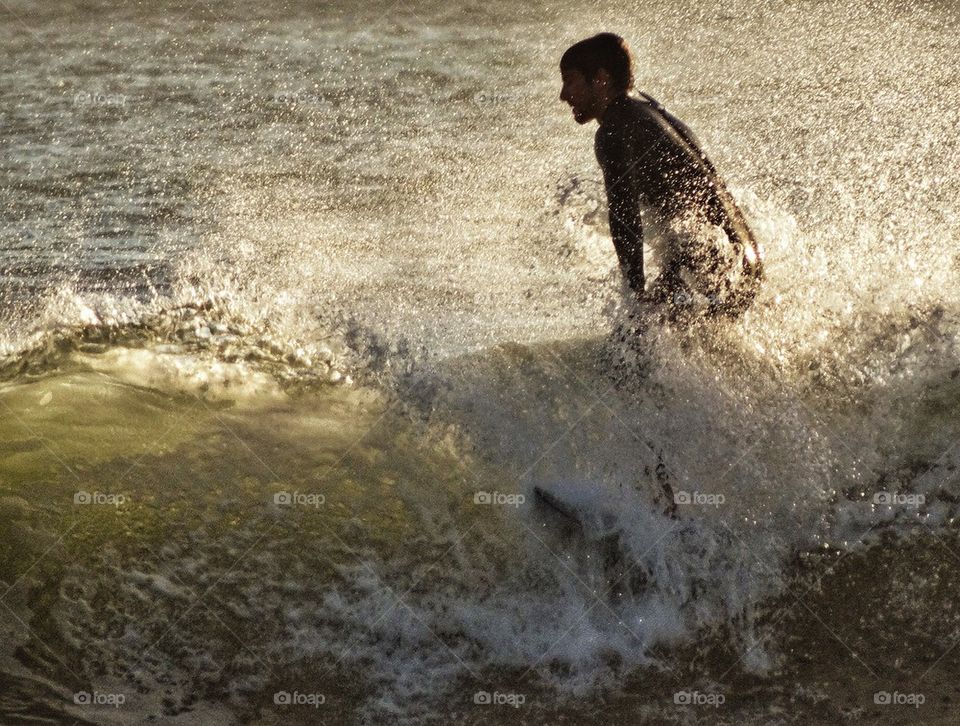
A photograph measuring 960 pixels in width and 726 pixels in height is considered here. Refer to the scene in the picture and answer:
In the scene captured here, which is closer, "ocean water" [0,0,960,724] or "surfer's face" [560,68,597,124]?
"ocean water" [0,0,960,724]

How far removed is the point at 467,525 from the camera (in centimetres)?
326

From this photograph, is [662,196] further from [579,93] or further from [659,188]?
[579,93]

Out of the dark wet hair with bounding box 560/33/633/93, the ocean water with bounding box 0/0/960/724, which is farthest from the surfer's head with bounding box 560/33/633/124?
the ocean water with bounding box 0/0/960/724

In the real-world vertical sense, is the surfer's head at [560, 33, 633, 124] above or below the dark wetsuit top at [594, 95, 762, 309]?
above

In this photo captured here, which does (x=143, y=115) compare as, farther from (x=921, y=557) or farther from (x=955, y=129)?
(x=921, y=557)

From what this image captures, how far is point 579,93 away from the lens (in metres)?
4.05

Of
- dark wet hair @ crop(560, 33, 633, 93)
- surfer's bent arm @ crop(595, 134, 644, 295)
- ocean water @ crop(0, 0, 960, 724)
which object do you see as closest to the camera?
ocean water @ crop(0, 0, 960, 724)

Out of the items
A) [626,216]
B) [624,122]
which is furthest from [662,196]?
[624,122]

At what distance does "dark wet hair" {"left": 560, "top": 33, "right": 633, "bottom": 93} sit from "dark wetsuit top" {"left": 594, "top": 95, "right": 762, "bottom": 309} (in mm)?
78

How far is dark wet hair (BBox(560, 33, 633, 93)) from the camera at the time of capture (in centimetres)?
Answer: 398

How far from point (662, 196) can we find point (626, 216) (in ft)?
0.55

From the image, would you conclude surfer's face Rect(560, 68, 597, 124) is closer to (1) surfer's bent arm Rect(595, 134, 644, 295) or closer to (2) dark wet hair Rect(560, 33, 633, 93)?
(2) dark wet hair Rect(560, 33, 633, 93)

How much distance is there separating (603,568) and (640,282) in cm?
104

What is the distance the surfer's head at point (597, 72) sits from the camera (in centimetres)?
398
